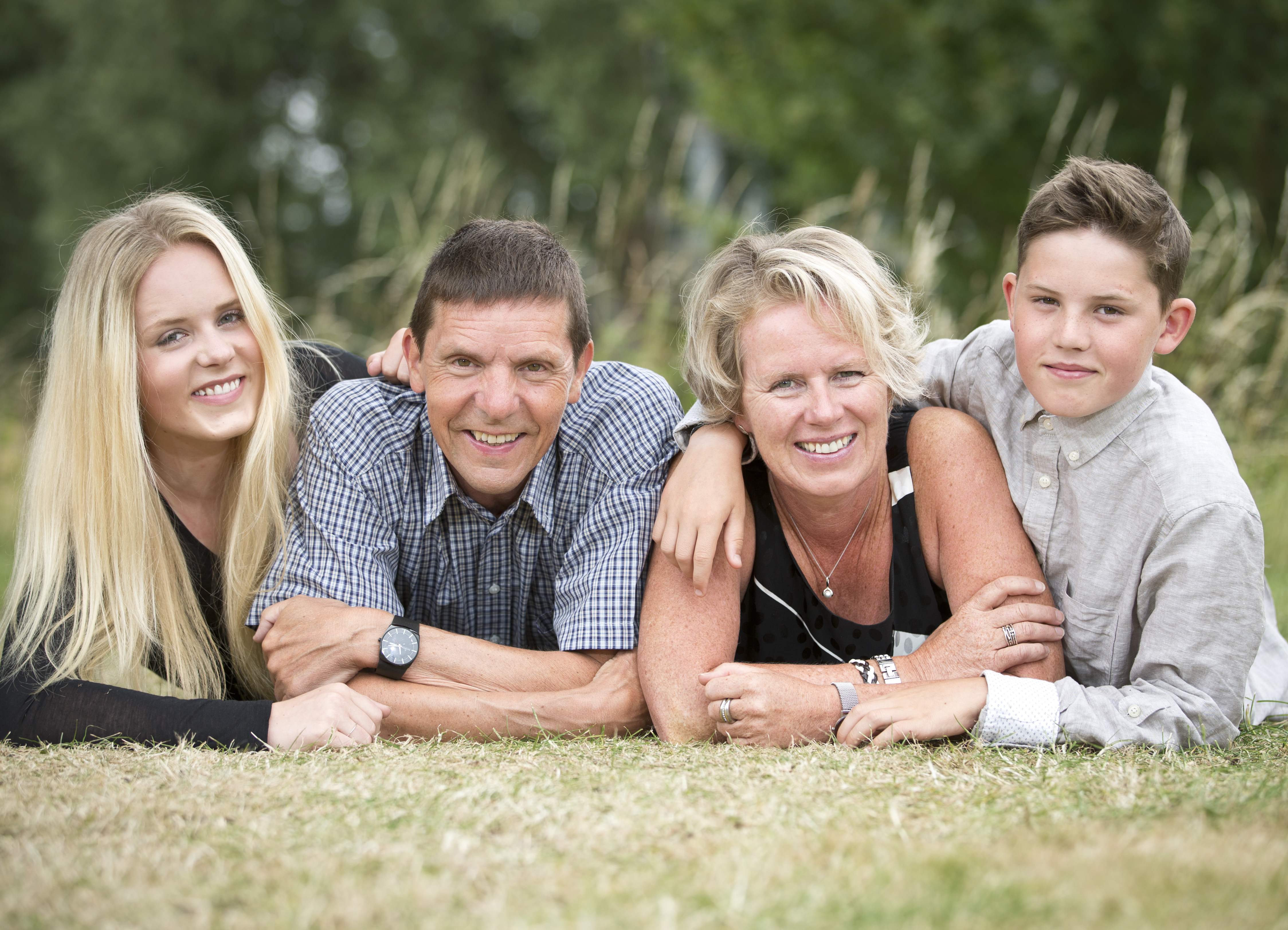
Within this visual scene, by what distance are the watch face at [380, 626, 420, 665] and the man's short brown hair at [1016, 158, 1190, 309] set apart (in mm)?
1733

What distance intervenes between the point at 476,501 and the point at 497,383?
0.37m

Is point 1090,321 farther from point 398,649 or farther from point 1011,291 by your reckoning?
point 398,649

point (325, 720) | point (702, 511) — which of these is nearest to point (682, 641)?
point (702, 511)

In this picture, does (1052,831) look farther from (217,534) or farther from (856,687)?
(217,534)

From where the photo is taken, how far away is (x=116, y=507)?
2.86m

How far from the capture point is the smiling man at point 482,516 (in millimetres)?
2695

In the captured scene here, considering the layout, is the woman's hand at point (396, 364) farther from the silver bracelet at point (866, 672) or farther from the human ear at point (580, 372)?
the silver bracelet at point (866, 672)

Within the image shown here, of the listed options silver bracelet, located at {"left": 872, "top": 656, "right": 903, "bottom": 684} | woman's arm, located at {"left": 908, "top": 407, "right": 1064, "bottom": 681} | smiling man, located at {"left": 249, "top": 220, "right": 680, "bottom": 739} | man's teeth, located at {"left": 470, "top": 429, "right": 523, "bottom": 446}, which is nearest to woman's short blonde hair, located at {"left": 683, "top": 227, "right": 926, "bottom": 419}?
woman's arm, located at {"left": 908, "top": 407, "right": 1064, "bottom": 681}

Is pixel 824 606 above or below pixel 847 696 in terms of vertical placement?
above

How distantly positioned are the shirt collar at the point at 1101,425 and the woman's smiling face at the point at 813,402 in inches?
16.6

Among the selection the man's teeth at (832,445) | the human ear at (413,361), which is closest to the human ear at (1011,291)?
the man's teeth at (832,445)

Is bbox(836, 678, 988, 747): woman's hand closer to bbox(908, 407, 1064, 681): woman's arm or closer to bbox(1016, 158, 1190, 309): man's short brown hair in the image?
bbox(908, 407, 1064, 681): woman's arm

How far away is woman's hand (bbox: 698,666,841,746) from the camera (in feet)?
8.29

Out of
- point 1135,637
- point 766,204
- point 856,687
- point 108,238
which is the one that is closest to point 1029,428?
point 1135,637
